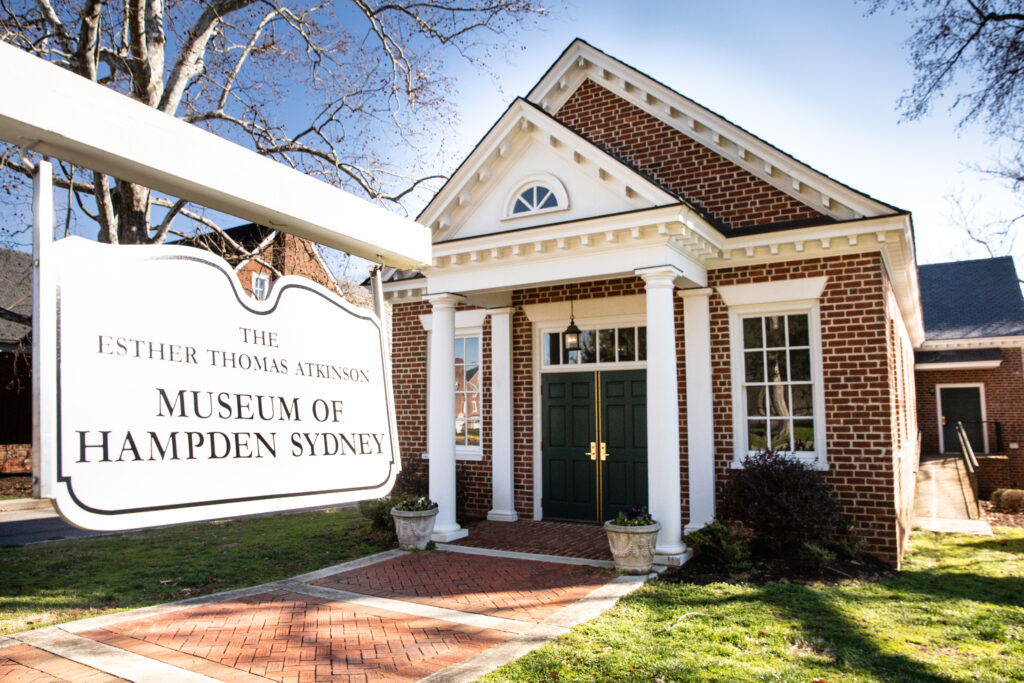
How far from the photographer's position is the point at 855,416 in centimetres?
912

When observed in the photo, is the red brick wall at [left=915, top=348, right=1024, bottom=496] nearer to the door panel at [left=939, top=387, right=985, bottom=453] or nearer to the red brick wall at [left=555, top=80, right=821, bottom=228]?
the door panel at [left=939, top=387, right=985, bottom=453]

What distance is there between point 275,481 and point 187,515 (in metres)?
0.28

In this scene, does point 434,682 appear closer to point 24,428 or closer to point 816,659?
point 816,659

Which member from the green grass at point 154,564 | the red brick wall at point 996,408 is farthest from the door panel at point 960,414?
the green grass at point 154,564

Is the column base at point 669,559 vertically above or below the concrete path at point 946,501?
above

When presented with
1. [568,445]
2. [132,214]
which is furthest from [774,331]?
[132,214]

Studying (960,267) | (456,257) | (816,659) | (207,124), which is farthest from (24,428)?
(960,267)

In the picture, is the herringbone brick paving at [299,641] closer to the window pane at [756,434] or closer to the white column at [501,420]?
the white column at [501,420]

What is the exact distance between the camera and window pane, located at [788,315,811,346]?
9.69 metres

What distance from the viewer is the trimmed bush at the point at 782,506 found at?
845 centimetres

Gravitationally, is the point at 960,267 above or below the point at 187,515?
above

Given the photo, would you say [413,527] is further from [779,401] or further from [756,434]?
[779,401]

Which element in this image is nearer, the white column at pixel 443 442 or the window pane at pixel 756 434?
the window pane at pixel 756 434

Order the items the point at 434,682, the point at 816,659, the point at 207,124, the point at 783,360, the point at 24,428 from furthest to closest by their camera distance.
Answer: the point at 24,428
the point at 207,124
the point at 783,360
the point at 816,659
the point at 434,682
